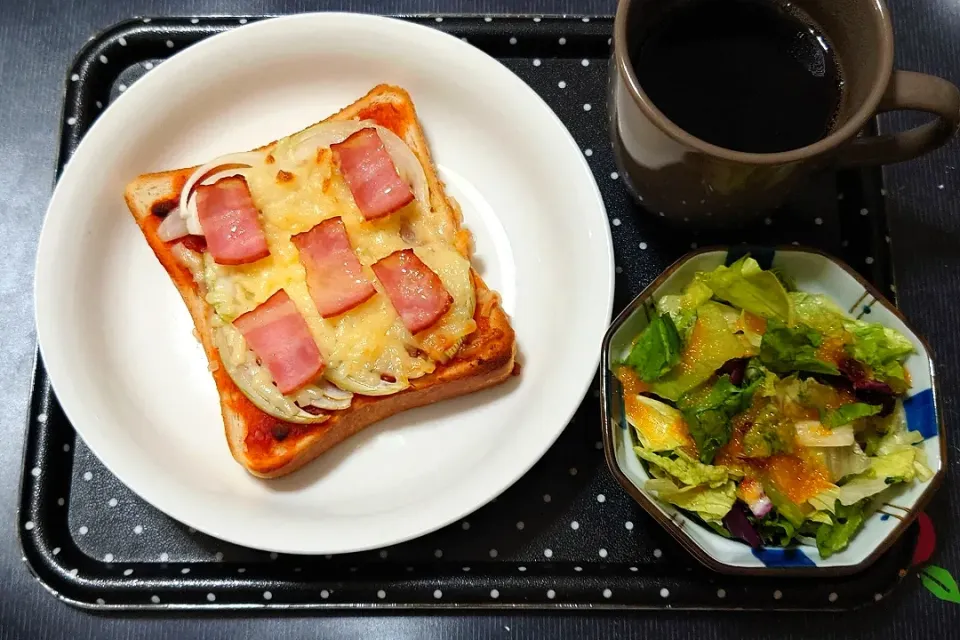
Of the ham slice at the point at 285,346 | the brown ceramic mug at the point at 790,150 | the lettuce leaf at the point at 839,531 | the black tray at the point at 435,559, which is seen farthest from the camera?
the black tray at the point at 435,559

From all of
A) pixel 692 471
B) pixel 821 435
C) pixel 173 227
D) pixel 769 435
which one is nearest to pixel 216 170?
pixel 173 227

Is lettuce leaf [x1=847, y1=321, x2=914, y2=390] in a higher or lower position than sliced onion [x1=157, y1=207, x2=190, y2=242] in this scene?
lower

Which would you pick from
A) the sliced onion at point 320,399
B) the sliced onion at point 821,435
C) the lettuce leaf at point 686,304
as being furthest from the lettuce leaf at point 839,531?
the sliced onion at point 320,399

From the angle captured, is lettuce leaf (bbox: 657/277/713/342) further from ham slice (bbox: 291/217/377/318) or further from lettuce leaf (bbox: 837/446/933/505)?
ham slice (bbox: 291/217/377/318)

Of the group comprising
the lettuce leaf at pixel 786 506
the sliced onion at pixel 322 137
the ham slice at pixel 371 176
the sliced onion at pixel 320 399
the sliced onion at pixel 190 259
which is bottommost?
the lettuce leaf at pixel 786 506

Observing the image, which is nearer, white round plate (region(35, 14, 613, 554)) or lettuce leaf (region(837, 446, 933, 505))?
lettuce leaf (region(837, 446, 933, 505))

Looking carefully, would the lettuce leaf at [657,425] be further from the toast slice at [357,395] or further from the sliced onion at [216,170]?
the sliced onion at [216,170]

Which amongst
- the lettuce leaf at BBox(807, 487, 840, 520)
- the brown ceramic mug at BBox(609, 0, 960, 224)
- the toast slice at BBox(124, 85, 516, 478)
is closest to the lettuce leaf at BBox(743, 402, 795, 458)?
the lettuce leaf at BBox(807, 487, 840, 520)
